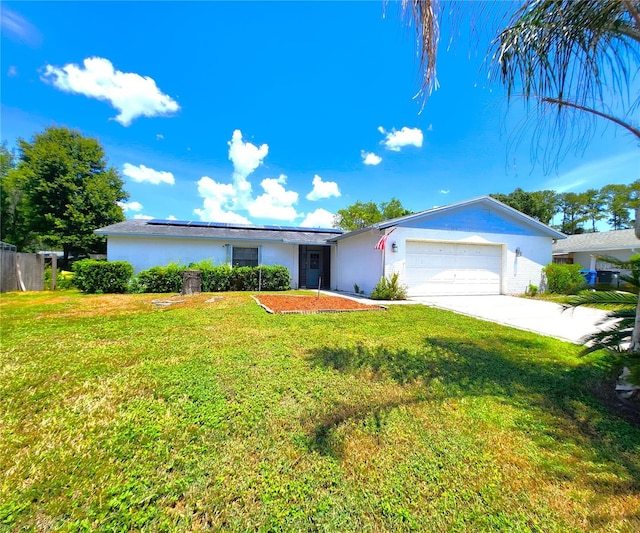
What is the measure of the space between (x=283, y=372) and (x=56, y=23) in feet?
35.1

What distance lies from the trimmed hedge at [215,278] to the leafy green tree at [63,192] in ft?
37.3

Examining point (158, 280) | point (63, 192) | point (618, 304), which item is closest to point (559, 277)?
point (618, 304)

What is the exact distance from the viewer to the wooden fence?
32.9 ft

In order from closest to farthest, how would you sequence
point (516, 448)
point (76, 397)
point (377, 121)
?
point (516, 448) < point (76, 397) < point (377, 121)

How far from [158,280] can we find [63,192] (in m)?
14.2

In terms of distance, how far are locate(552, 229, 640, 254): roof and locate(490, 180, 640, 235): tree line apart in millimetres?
13440

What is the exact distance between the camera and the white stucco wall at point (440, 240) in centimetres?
1064

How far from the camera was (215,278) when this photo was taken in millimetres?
11648

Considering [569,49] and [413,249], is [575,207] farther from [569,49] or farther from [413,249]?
[569,49]

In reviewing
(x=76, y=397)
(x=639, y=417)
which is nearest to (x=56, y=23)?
(x=76, y=397)

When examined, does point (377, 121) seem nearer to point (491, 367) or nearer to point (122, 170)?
point (491, 367)

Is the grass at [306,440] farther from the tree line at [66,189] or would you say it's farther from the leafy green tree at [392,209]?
the leafy green tree at [392,209]

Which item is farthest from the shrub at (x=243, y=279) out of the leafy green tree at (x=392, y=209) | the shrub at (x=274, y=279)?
the leafy green tree at (x=392, y=209)

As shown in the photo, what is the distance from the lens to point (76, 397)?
256 centimetres
